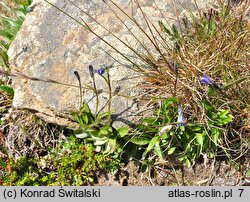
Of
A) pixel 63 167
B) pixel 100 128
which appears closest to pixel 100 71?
pixel 100 128

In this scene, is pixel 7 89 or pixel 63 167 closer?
pixel 63 167

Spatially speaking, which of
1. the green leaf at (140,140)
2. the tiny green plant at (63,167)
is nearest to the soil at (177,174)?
the tiny green plant at (63,167)

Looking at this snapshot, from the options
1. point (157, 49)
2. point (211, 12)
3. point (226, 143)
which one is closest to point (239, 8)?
point (211, 12)

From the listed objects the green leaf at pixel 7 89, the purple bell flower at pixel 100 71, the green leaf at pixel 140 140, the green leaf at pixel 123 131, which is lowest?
the green leaf at pixel 140 140

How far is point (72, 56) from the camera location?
9.57 feet

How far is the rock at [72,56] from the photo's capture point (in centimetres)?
278

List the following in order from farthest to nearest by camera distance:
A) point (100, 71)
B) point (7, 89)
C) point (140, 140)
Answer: point (7, 89) → point (140, 140) → point (100, 71)

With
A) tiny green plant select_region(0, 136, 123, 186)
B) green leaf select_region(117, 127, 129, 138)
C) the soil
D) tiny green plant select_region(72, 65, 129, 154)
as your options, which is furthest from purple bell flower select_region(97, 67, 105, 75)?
the soil

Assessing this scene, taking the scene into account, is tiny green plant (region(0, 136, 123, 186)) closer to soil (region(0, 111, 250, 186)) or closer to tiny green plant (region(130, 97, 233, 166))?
soil (region(0, 111, 250, 186))

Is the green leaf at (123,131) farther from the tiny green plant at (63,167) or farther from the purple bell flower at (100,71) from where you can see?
the purple bell flower at (100,71)

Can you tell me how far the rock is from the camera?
2.78 meters

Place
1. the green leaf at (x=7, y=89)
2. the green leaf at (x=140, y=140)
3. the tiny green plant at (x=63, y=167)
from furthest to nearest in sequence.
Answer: the green leaf at (x=7, y=89) → the tiny green plant at (x=63, y=167) → the green leaf at (x=140, y=140)

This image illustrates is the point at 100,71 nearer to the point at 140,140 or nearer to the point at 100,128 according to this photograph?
Result: the point at 100,128

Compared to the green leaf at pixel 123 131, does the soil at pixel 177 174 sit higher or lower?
lower
